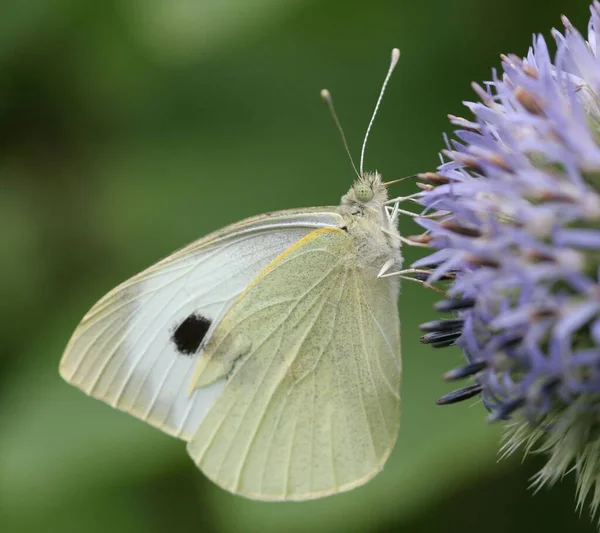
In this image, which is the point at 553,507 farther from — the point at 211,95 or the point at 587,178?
the point at 211,95

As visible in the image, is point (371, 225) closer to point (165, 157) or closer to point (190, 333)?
point (190, 333)

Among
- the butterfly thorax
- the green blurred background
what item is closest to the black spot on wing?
the butterfly thorax

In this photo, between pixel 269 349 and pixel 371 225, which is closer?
pixel 371 225

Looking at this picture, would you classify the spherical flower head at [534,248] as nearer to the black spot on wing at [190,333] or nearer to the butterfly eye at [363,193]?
the butterfly eye at [363,193]

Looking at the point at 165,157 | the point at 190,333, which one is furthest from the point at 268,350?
the point at 165,157

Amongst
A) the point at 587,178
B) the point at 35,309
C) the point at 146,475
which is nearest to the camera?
the point at 587,178

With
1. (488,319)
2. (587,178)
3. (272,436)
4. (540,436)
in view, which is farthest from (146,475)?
(587,178)
